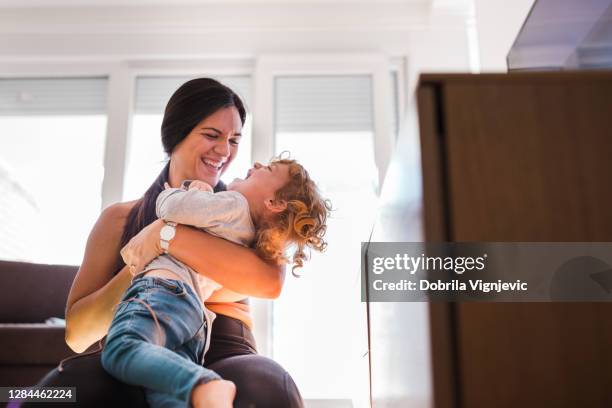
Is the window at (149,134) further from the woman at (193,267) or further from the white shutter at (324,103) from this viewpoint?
the woman at (193,267)

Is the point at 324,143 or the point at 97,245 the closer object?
the point at 97,245

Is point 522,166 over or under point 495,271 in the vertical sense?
over

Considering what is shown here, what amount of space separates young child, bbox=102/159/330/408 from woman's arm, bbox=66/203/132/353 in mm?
→ 226

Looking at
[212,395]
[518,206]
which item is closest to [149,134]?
[212,395]

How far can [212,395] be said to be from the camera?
87 cm

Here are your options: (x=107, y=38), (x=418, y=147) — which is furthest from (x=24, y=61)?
(x=418, y=147)

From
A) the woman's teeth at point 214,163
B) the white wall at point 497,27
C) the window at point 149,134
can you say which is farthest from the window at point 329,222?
the woman's teeth at point 214,163

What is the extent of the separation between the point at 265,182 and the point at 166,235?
0.29 m

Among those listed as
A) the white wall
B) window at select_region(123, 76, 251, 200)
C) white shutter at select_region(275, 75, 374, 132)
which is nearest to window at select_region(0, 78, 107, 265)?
window at select_region(123, 76, 251, 200)

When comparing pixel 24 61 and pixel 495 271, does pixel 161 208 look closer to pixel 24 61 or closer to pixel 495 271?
pixel 495 271

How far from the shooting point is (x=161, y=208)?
130cm

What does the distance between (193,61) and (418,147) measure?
242 centimetres

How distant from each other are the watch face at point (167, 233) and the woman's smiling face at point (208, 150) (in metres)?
0.39

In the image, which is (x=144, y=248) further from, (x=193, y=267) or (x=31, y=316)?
(x=31, y=316)
